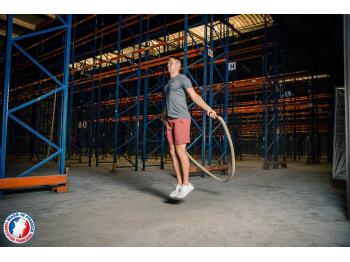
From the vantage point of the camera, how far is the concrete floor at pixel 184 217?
2.45 meters

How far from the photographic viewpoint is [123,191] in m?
5.04

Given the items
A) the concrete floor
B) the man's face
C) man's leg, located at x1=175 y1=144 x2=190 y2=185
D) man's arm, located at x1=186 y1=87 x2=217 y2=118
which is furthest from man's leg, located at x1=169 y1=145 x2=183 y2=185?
the man's face

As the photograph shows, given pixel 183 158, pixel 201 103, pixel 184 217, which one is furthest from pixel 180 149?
pixel 184 217

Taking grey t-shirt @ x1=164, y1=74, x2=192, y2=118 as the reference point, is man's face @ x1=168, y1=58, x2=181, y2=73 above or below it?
above

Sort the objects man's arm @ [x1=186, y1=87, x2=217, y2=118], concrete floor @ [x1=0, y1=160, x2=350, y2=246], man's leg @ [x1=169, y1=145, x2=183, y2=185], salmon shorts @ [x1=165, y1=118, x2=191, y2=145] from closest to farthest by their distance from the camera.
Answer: concrete floor @ [x1=0, y1=160, x2=350, y2=246]
man's arm @ [x1=186, y1=87, x2=217, y2=118]
salmon shorts @ [x1=165, y1=118, x2=191, y2=145]
man's leg @ [x1=169, y1=145, x2=183, y2=185]

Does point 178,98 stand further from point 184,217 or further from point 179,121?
point 184,217

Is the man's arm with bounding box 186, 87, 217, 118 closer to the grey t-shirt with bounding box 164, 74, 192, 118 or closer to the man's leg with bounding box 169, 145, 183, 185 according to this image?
the grey t-shirt with bounding box 164, 74, 192, 118

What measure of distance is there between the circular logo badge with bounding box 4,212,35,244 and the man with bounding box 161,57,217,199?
1.96 meters

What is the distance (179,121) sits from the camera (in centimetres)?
380

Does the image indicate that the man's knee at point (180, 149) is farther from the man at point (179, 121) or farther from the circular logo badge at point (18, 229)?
the circular logo badge at point (18, 229)

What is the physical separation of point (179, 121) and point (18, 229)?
229 cm

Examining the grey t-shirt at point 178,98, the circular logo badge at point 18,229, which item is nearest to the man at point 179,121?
the grey t-shirt at point 178,98

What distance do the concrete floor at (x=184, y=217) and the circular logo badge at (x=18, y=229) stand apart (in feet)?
0.21

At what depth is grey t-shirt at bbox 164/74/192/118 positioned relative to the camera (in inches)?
151
